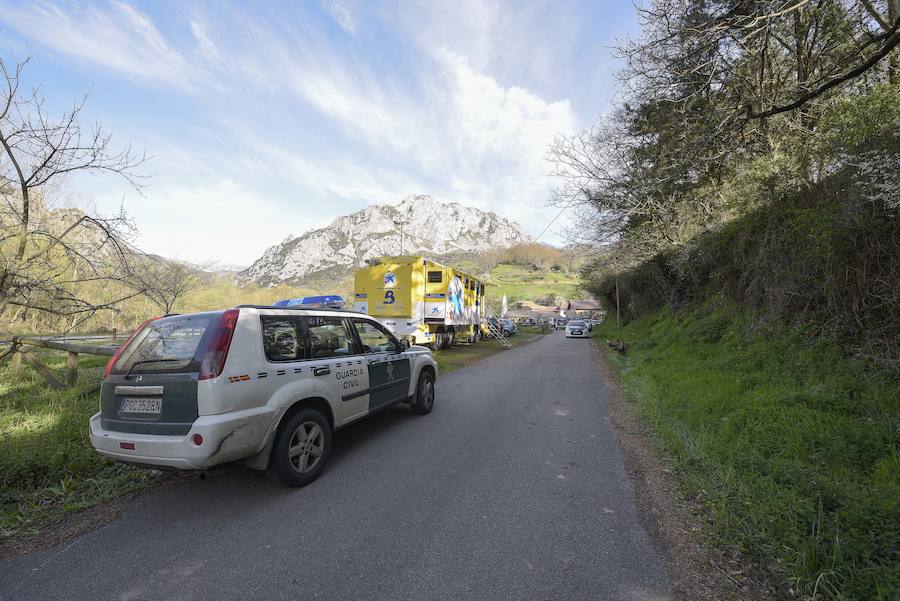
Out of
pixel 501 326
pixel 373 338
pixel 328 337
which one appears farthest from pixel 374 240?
pixel 328 337

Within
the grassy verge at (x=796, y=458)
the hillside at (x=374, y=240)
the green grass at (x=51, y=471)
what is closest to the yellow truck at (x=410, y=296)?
the grassy verge at (x=796, y=458)

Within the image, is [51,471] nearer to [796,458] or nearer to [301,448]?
[301,448]

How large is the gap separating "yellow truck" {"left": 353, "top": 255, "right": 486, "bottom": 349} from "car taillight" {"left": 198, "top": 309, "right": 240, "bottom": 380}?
10.2 m

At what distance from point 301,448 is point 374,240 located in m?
A: 152

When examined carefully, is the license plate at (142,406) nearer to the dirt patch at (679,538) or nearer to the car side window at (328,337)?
the car side window at (328,337)

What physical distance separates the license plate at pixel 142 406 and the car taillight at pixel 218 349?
51cm

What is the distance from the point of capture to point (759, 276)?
8008mm

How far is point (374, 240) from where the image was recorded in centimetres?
15150

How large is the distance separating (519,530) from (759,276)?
801cm

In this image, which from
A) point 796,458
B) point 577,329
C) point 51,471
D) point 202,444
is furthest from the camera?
point 577,329

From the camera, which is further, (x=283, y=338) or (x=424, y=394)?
(x=424, y=394)

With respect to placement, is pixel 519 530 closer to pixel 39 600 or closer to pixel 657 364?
pixel 39 600

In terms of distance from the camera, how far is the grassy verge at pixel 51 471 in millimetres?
3238

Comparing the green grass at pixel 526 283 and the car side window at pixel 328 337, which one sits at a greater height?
the green grass at pixel 526 283
